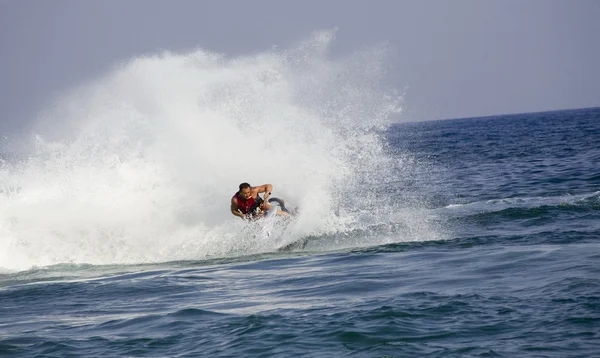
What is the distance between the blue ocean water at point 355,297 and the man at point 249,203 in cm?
115

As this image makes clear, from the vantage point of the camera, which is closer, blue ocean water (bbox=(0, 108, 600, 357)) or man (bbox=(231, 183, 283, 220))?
blue ocean water (bbox=(0, 108, 600, 357))

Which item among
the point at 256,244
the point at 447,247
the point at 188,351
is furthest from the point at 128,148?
the point at 188,351

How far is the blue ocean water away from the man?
1.15 metres

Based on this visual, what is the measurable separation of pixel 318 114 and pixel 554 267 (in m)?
11.1

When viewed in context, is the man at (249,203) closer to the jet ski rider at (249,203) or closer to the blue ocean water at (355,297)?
the jet ski rider at (249,203)

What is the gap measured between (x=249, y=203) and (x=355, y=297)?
6.40 meters

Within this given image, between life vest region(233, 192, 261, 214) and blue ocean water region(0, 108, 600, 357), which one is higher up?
life vest region(233, 192, 261, 214)

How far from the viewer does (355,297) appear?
967 centimetres

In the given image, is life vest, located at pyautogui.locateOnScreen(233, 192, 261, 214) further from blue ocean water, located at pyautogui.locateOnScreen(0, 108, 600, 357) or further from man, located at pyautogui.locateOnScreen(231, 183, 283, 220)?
blue ocean water, located at pyautogui.locateOnScreen(0, 108, 600, 357)

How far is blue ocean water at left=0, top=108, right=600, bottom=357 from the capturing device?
7.65 m

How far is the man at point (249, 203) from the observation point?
15672 mm

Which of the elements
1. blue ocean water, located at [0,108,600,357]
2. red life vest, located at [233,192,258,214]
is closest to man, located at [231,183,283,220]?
red life vest, located at [233,192,258,214]

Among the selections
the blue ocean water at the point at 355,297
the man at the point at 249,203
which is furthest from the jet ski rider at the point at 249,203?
the blue ocean water at the point at 355,297

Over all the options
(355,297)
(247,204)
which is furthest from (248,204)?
(355,297)
